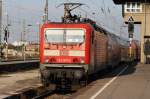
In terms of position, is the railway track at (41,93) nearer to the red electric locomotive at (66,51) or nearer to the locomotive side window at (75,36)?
the red electric locomotive at (66,51)

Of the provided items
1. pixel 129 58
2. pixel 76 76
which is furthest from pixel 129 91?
pixel 129 58

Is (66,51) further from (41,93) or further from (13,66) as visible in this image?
(13,66)

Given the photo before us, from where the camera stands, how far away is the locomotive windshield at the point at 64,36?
22.0m

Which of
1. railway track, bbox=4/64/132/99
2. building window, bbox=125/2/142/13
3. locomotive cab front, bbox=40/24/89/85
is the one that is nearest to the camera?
railway track, bbox=4/64/132/99

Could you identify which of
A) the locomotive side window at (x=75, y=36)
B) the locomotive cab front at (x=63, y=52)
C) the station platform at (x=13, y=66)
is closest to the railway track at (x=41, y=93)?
the locomotive cab front at (x=63, y=52)

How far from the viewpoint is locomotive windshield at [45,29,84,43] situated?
21969mm

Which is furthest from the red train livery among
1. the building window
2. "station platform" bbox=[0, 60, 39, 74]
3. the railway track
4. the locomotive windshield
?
the building window

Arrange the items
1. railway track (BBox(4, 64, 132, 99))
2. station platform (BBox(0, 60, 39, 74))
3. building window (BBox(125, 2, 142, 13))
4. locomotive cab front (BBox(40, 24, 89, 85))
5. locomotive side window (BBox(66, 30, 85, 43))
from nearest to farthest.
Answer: railway track (BBox(4, 64, 132, 99)) → locomotive cab front (BBox(40, 24, 89, 85)) → locomotive side window (BBox(66, 30, 85, 43)) → station platform (BBox(0, 60, 39, 74)) → building window (BBox(125, 2, 142, 13))

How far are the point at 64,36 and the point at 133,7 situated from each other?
42192 mm

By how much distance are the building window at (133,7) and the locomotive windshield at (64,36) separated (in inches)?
1573

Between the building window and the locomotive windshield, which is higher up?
the building window

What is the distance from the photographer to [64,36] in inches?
871

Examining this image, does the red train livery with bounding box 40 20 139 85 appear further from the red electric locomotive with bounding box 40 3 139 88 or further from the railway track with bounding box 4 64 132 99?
the railway track with bounding box 4 64 132 99

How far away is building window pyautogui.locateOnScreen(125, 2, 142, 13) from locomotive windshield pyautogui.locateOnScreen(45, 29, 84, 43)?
39965mm
